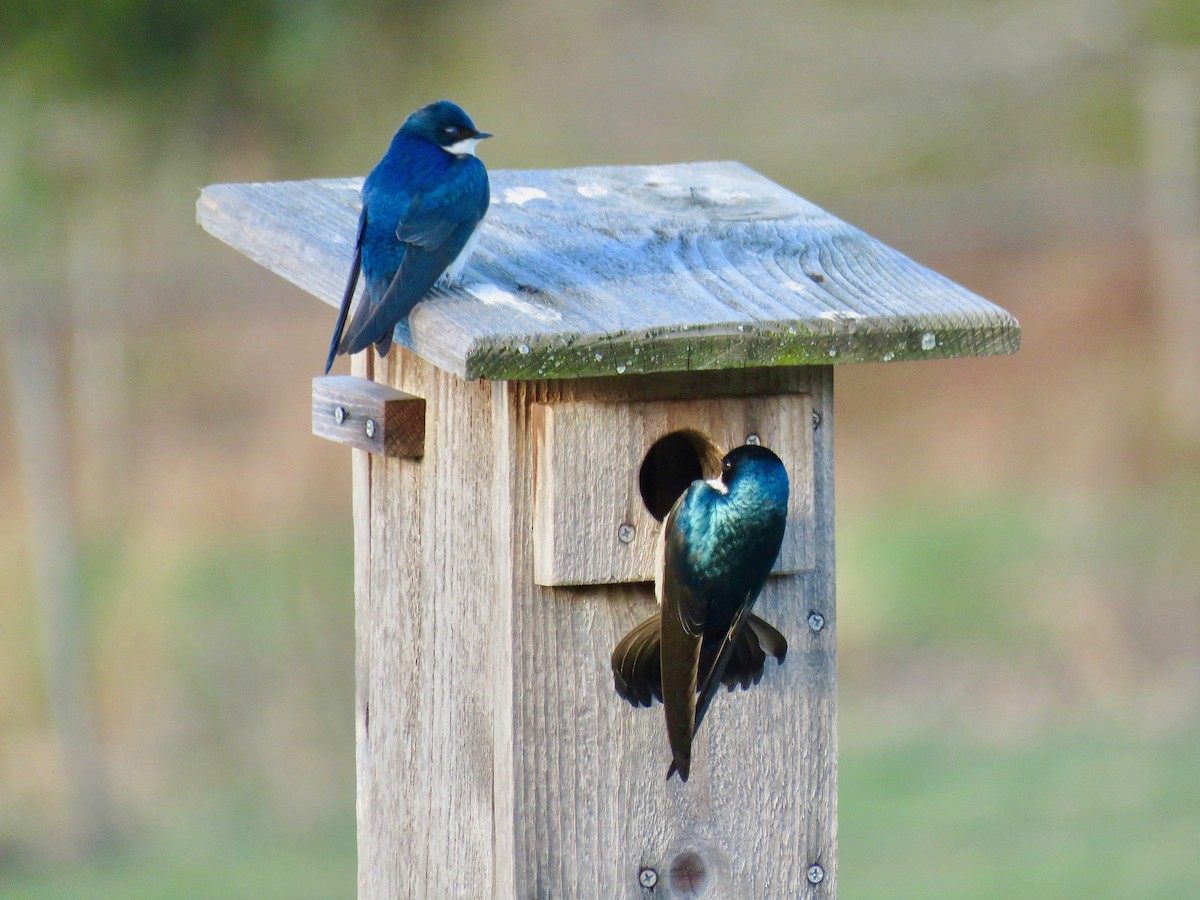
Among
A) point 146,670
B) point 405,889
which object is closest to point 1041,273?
point 146,670

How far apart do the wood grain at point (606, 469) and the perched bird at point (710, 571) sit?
0.05m

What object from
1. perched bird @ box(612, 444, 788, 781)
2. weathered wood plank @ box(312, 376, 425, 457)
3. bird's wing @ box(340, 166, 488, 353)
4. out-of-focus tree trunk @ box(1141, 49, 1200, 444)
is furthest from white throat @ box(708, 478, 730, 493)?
out-of-focus tree trunk @ box(1141, 49, 1200, 444)

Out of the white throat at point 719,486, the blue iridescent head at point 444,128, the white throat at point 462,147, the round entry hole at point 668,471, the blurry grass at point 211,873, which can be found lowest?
the blurry grass at point 211,873

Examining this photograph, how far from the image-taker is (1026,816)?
5.18 meters

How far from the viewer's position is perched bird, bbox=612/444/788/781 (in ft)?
5.18

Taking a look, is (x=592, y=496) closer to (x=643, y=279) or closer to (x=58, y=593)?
(x=643, y=279)

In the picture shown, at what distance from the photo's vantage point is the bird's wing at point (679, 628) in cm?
160

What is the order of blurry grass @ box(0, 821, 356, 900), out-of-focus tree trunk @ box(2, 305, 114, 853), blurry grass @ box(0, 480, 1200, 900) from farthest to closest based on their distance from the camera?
out-of-focus tree trunk @ box(2, 305, 114, 853), blurry grass @ box(0, 480, 1200, 900), blurry grass @ box(0, 821, 356, 900)

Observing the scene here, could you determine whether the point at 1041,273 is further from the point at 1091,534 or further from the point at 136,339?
the point at 136,339

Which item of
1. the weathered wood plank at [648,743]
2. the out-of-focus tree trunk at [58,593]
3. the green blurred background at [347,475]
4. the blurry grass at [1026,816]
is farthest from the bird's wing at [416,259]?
the out-of-focus tree trunk at [58,593]

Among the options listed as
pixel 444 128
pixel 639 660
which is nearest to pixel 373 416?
pixel 444 128

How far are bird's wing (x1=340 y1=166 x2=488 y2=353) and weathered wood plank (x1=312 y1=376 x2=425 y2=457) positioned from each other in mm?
211

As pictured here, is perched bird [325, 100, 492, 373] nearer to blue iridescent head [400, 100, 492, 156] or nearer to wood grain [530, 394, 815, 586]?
blue iridescent head [400, 100, 492, 156]

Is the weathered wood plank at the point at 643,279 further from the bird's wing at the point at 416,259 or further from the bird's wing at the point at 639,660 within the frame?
the bird's wing at the point at 639,660
